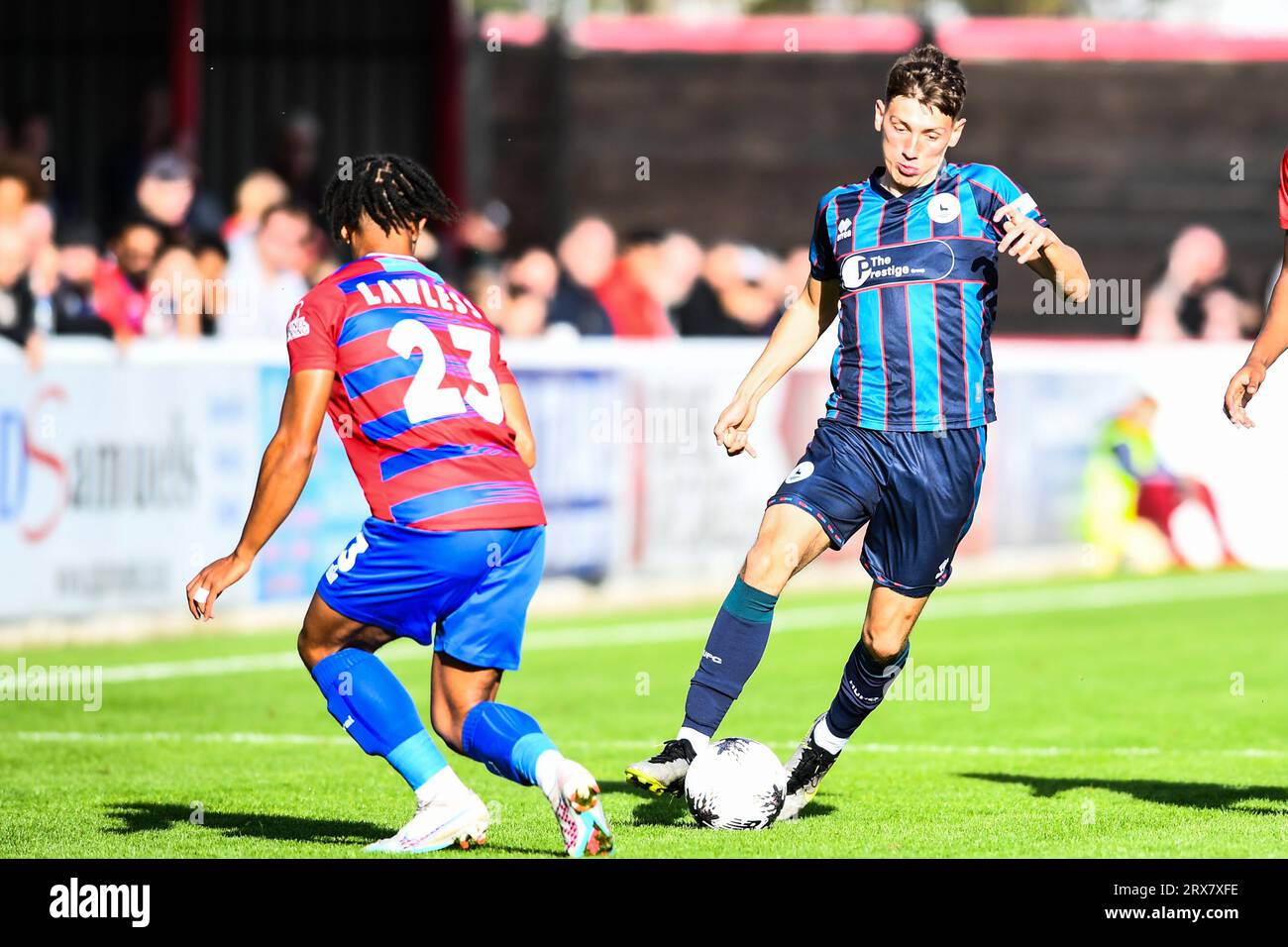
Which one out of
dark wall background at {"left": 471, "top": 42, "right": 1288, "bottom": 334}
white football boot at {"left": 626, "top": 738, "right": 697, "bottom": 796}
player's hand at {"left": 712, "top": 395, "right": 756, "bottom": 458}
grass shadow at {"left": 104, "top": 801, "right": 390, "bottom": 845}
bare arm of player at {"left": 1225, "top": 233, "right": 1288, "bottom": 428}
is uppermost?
dark wall background at {"left": 471, "top": 42, "right": 1288, "bottom": 334}

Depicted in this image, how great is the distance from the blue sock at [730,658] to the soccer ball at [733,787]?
11 cm

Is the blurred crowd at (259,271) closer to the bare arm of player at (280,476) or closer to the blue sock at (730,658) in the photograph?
the blue sock at (730,658)

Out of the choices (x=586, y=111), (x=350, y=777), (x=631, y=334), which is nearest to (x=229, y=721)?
(x=350, y=777)

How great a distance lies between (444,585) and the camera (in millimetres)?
5828

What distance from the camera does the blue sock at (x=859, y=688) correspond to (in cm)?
681

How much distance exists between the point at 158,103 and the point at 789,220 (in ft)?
27.1

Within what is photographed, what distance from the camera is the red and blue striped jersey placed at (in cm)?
581

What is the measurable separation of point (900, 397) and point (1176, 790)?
6.30 ft

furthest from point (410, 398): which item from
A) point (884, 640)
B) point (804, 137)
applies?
point (804, 137)

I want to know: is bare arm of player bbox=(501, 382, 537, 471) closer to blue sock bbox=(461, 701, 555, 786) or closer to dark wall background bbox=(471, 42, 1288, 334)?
blue sock bbox=(461, 701, 555, 786)

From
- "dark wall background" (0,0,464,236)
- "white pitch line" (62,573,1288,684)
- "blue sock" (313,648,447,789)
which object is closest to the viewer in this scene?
"blue sock" (313,648,447,789)

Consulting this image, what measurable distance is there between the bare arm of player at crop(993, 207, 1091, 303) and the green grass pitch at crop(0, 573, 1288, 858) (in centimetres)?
164

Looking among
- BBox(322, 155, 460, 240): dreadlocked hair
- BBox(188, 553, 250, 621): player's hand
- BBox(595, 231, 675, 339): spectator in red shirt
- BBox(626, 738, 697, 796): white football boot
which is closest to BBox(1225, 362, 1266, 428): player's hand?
BBox(626, 738, 697, 796): white football boot

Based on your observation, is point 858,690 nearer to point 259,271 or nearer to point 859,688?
point 859,688
